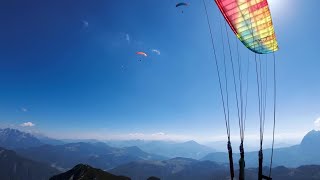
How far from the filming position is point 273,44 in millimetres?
18422

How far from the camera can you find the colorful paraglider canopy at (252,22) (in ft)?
51.7

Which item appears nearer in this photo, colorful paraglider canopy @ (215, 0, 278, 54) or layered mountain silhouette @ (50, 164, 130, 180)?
colorful paraglider canopy @ (215, 0, 278, 54)

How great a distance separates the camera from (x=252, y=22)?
A: 1703 cm

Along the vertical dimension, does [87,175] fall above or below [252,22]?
below

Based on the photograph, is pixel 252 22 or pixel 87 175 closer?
pixel 252 22

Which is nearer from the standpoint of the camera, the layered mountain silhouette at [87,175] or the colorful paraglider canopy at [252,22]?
the colorful paraglider canopy at [252,22]

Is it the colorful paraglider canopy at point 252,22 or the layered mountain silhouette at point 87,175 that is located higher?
the colorful paraglider canopy at point 252,22

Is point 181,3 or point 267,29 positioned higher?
point 181,3

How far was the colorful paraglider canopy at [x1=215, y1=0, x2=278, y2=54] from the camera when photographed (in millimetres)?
15766

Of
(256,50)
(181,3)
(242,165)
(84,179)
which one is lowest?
(84,179)

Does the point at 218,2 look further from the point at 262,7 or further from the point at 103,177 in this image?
the point at 103,177

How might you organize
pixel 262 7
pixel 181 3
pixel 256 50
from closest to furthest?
pixel 262 7
pixel 256 50
pixel 181 3

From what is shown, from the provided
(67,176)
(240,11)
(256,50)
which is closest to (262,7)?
(240,11)

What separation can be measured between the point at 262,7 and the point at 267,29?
2.07 m
